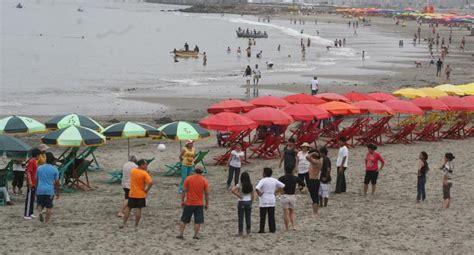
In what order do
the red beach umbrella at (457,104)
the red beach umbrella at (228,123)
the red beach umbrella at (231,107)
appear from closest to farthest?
the red beach umbrella at (228,123)
the red beach umbrella at (231,107)
the red beach umbrella at (457,104)

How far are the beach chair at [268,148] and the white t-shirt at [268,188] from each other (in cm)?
795

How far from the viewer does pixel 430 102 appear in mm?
22859

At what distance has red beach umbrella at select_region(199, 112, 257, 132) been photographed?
57.3 feet

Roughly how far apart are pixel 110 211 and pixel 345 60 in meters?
49.8

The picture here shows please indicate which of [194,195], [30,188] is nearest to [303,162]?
[194,195]

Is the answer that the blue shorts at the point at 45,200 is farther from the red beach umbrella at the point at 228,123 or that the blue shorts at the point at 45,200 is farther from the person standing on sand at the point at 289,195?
the red beach umbrella at the point at 228,123

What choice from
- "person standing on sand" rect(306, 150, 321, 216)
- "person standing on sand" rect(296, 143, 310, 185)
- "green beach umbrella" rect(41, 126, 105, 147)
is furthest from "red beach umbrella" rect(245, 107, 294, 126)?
"person standing on sand" rect(306, 150, 321, 216)

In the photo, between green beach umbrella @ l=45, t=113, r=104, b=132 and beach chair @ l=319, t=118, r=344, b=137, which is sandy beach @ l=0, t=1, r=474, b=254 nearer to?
green beach umbrella @ l=45, t=113, r=104, b=132

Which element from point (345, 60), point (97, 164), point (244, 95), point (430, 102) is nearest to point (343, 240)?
point (97, 164)

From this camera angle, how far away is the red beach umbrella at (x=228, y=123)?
1745 cm

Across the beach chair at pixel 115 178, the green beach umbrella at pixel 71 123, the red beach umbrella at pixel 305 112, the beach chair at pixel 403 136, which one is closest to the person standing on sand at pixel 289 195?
the beach chair at pixel 115 178

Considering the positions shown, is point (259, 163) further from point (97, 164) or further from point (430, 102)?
point (430, 102)

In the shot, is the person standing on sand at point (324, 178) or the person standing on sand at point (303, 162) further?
the person standing on sand at point (303, 162)

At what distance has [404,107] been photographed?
21750 mm
